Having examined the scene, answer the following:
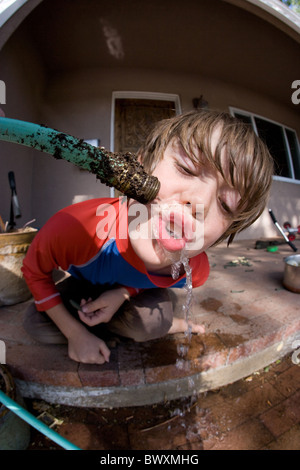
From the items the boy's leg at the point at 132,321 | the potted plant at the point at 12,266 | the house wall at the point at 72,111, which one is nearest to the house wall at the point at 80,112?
the house wall at the point at 72,111

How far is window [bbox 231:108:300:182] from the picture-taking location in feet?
18.2

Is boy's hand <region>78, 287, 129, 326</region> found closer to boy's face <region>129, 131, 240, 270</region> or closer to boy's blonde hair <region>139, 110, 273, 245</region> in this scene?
boy's face <region>129, 131, 240, 270</region>

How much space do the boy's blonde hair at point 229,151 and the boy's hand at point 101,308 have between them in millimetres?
678

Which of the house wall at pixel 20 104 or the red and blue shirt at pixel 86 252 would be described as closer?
the red and blue shirt at pixel 86 252

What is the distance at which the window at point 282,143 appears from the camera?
18.2 ft

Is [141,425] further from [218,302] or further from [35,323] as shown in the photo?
[218,302]

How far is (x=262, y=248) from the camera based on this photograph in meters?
4.07

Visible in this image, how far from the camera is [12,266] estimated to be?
5.62 ft

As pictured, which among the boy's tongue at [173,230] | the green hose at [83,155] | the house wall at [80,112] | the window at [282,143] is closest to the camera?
the green hose at [83,155]

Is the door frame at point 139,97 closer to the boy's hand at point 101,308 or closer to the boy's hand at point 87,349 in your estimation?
the boy's hand at point 101,308

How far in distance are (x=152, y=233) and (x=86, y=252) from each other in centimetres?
45

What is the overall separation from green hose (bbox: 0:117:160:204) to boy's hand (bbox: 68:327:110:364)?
876mm
